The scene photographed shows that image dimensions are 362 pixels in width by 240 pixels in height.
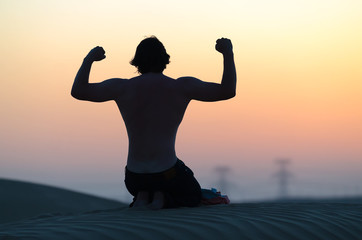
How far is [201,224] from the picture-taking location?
5.01 meters

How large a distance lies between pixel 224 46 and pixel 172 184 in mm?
1413

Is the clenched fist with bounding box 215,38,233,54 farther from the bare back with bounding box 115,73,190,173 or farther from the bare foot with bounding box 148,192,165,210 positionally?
the bare foot with bounding box 148,192,165,210

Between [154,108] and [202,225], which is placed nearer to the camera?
[202,225]

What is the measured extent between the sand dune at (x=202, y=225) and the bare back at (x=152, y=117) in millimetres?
497

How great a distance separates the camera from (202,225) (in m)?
4.98

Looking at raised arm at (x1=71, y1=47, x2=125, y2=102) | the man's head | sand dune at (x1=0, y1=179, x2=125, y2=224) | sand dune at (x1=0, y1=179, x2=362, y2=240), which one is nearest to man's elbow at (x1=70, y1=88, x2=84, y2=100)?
raised arm at (x1=71, y1=47, x2=125, y2=102)

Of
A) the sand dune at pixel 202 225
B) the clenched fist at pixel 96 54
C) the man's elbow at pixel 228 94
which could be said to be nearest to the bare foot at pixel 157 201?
the sand dune at pixel 202 225

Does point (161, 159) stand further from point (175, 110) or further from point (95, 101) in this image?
point (95, 101)

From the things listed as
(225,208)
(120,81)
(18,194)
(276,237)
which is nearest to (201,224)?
(276,237)

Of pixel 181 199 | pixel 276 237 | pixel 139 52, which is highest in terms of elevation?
pixel 139 52

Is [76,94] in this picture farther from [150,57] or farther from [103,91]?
[150,57]

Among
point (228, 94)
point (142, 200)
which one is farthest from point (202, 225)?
point (228, 94)

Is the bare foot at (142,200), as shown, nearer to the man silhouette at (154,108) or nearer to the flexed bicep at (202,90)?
the man silhouette at (154,108)

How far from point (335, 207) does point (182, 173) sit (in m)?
1.64
